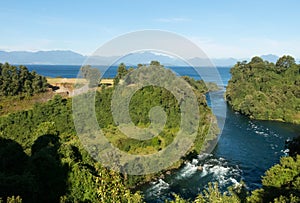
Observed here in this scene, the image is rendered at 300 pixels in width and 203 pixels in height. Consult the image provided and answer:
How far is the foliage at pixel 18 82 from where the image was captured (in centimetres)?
2920

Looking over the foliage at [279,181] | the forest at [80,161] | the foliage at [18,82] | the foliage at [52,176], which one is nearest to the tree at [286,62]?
the forest at [80,161]

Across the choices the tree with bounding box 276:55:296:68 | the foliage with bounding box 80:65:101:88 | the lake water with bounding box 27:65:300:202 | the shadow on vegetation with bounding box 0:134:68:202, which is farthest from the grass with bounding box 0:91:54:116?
the tree with bounding box 276:55:296:68

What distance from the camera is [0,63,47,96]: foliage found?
29.2 m

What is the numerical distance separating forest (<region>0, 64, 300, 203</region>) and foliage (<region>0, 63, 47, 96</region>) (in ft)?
19.2

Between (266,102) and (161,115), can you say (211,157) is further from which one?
(266,102)

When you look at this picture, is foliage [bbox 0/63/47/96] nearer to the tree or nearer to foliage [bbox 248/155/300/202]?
foliage [bbox 248/155/300/202]

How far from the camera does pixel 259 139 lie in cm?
3338

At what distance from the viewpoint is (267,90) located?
180ft

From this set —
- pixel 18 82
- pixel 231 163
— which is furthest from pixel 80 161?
pixel 18 82

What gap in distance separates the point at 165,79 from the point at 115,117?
6.47 metres

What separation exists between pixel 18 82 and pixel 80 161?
2001 cm

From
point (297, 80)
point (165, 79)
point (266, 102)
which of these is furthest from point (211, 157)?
point (297, 80)

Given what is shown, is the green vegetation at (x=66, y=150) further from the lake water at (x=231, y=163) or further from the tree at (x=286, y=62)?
the tree at (x=286, y=62)

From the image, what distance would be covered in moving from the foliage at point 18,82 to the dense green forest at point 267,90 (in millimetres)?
32093
